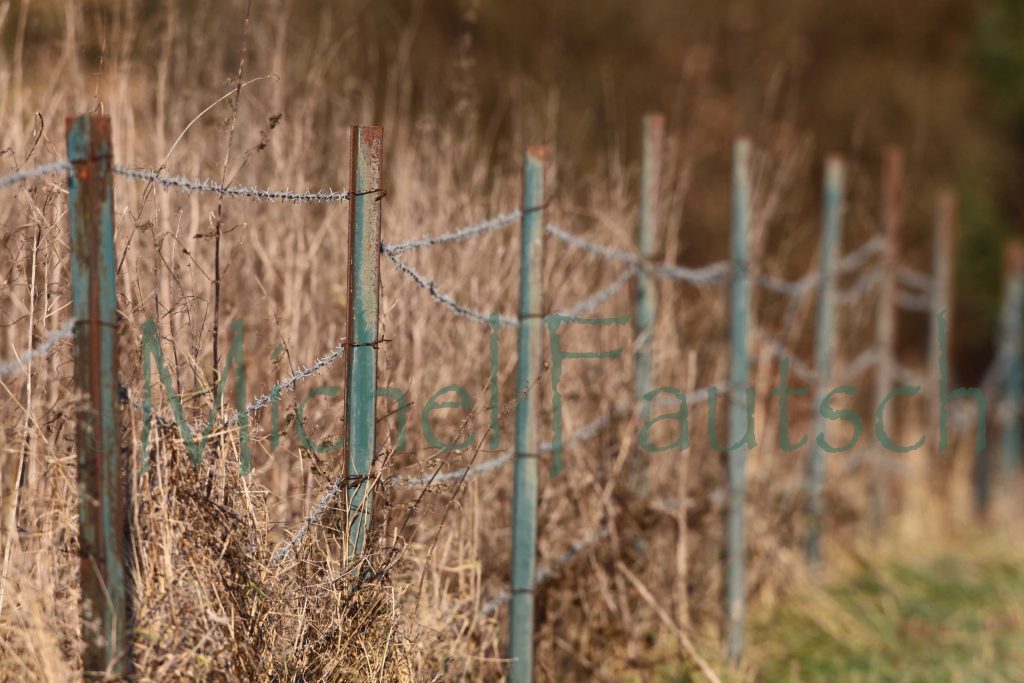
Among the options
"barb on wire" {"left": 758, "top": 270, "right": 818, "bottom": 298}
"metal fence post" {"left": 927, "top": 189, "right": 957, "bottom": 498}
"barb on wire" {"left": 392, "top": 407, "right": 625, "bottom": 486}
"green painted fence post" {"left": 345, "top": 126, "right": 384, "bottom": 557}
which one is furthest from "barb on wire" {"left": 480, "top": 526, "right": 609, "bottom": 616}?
"metal fence post" {"left": 927, "top": 189, "right": 957, "bottom": 498}

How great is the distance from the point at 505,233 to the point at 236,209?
90 cm

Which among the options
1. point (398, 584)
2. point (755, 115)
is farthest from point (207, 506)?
point (755, 115)

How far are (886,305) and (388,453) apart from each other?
4669mm

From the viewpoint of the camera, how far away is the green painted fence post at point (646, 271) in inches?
187

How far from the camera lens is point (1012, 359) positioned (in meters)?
8.86

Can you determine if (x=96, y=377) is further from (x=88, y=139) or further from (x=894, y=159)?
(x=894, y=159)

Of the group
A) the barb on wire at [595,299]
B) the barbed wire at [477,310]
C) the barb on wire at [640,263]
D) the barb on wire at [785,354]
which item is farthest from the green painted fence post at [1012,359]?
the barb on wire at [595,299]

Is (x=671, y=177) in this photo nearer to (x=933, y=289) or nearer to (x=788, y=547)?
(x=788, y=547)

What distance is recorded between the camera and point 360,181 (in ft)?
9.97

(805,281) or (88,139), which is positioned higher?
(88,139)

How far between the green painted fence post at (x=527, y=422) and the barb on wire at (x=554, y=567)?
79mm

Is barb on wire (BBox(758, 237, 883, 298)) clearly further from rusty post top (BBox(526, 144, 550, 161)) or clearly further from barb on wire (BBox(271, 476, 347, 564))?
barb on wire (BBox(271, 476, 347, 564))

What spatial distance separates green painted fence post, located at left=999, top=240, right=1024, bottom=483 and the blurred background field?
0.83 ft

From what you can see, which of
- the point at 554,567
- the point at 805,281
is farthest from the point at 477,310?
the point at 805,281
